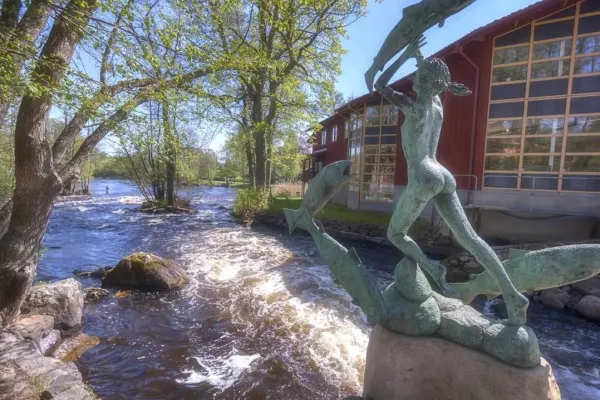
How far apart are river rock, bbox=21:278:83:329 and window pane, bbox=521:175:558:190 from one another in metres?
14.3

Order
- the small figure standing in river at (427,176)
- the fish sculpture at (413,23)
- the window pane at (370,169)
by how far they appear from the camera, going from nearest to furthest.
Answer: the fish sculpture at (413,23) → the small figure standing in river at (427,176) → the window pane at (370,169)

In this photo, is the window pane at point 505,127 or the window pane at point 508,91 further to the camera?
the window pane at point 505,127

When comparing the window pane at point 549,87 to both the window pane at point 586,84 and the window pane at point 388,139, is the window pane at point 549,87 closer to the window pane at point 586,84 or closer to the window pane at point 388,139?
the window pane at point 586,84

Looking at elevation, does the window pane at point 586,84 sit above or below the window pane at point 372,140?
above

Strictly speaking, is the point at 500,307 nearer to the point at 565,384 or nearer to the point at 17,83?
the point at 565,384

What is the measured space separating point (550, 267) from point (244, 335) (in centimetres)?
481

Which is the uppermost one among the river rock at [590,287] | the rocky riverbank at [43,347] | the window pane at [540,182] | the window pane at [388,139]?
the window pane at [388,139]

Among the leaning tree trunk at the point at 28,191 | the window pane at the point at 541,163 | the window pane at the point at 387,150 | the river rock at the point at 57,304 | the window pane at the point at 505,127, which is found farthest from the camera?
the window pane at the point at 387,150

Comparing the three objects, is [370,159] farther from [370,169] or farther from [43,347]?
[43,347]

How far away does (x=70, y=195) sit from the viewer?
110 ft

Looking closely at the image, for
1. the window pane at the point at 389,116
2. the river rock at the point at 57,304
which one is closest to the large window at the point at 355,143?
the window pane at the point at 389,116

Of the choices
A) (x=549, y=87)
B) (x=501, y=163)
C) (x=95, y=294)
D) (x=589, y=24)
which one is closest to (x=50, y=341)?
(x=95, y=294)

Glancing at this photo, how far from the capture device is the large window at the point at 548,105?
36.8ft

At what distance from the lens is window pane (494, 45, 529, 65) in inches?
478
